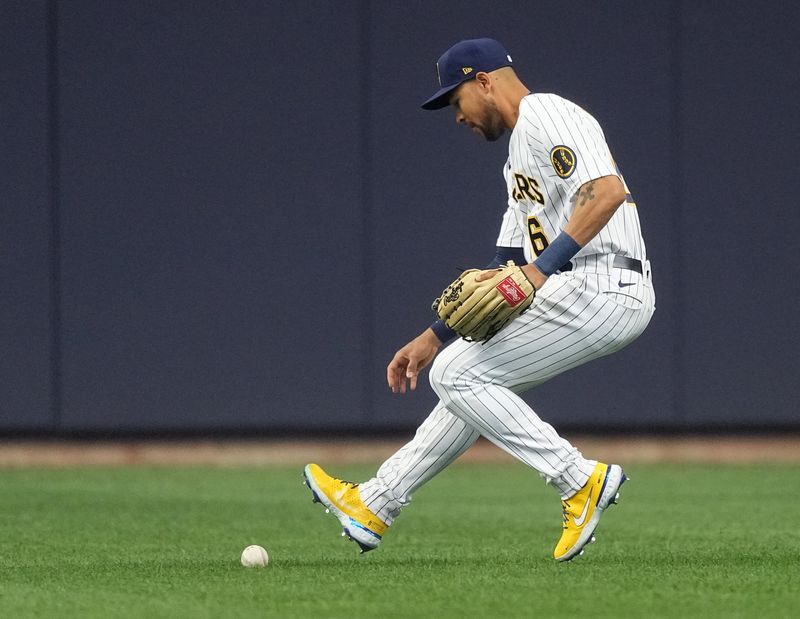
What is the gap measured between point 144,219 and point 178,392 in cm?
126

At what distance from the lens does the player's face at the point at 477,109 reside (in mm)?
5094

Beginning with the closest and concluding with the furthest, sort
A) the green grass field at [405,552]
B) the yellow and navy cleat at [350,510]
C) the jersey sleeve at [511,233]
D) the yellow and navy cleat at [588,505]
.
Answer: the green grass field at [405,552] → the yellow and navy cleat at [588,505] → the yellow and navy cleat at [350,510] → the jersey sleeve at [511,233]

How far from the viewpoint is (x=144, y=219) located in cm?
1144

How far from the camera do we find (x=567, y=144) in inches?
190

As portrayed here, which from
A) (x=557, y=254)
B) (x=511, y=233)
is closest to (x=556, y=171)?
(x=557, y=254)

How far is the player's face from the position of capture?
5.09 m

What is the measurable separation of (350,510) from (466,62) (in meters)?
1.52

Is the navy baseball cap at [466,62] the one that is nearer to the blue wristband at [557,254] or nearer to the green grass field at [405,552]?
the blue wristband at [557,254]

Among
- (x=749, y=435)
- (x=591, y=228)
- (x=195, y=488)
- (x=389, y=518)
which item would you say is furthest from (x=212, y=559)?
(x=749, y=435)

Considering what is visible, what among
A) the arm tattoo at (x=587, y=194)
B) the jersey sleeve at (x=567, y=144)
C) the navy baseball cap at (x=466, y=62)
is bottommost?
the arm tattoo at (x=587, y=194)

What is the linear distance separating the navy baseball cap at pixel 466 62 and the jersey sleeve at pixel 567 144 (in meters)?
0.22

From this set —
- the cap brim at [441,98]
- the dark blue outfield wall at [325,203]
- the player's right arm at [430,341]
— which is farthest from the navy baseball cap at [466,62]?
the dark blue outfield wall at [325,203]

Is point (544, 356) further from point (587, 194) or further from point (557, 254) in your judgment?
point (587, 194)

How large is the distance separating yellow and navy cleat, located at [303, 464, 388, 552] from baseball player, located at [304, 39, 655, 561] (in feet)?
0.47
